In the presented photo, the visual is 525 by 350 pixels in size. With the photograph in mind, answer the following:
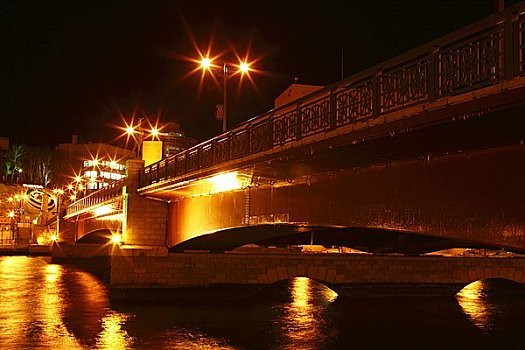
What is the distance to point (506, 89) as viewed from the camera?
8414mm

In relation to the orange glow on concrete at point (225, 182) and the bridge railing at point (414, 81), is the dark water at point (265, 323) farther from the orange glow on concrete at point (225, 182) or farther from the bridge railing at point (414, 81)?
the bridge railing at point (414, 81)

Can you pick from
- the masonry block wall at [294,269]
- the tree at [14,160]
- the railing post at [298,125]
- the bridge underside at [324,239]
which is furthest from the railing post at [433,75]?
the tree at [14,160]

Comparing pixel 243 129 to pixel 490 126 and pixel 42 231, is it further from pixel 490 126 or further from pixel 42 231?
pixel 42 231

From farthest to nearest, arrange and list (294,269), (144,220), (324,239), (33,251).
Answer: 1. (33,251)
2. (294,269)
3. (144,220)
4. (324,239)

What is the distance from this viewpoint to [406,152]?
11695mm

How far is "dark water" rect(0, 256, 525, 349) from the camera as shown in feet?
66.5

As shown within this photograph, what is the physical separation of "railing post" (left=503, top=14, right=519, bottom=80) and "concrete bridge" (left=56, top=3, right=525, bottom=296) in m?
0.01

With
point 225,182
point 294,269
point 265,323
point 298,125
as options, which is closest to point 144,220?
point 294,269

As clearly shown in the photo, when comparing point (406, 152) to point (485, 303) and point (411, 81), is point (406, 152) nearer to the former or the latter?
point (411, 81)

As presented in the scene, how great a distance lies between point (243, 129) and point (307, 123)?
12.7 ft

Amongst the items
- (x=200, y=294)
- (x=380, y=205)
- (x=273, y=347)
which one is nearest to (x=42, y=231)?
(x=200, y=294)

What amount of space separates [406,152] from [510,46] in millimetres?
3419

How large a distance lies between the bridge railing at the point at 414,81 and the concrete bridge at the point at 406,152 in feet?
0.08

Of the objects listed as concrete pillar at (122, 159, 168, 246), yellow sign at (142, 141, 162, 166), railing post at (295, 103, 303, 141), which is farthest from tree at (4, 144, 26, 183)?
railing post at (295, 103, 303, 141)
